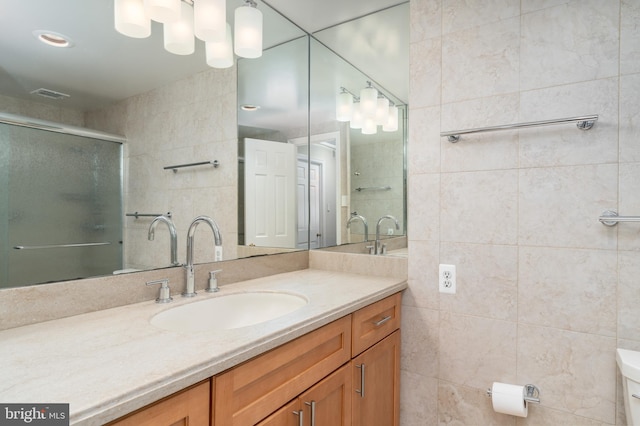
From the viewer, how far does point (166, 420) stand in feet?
2.36

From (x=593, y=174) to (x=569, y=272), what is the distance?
0.40 meters

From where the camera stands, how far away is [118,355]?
81 cm

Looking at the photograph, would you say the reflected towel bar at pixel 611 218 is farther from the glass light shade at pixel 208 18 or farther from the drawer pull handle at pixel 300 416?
the glass light shade at pixel 208 18

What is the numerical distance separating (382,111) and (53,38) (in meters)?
1.49

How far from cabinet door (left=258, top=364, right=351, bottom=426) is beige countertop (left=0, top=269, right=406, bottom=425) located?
0.21 metres

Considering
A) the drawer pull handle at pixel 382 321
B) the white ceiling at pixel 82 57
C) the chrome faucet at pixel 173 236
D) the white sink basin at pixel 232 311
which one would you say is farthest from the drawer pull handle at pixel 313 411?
the white ceiling at pixel 82 57

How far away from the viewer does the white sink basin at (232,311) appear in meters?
1.27

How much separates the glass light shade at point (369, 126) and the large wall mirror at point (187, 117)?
0.16 feet

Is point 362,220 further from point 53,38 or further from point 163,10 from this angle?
Result: point 53,38

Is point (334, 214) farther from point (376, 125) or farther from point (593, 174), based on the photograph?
point (593, 174)

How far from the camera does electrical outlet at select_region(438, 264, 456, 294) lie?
164 cm

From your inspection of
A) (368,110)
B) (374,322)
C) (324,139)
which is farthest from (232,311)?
(368,110)

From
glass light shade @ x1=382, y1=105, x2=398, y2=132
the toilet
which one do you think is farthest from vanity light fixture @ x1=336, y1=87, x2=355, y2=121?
the toilet

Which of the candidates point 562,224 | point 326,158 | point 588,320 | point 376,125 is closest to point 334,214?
point 326,158
